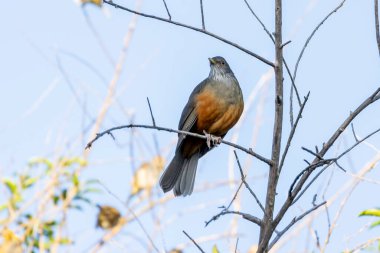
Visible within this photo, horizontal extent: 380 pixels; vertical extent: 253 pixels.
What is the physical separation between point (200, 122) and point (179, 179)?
0.57 m

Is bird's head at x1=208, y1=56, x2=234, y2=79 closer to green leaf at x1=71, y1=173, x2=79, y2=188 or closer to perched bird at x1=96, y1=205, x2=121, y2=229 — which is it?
perched bird at x1=96, y1=205, x2=121, y2=229

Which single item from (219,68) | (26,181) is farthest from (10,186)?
(219,68)

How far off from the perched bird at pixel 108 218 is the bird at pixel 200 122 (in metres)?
0.67

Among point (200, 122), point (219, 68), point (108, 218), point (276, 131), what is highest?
point (219, 68)

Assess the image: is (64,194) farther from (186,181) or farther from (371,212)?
(371,212)

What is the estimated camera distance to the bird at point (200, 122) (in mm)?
6699

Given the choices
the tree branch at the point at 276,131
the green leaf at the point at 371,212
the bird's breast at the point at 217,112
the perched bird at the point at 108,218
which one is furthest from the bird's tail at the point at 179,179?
the tree branch at the point at 276,131

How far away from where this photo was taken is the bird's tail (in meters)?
6.66

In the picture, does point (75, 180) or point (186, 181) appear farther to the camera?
point (186, 181)

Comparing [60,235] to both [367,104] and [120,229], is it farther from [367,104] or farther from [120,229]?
[367,104]

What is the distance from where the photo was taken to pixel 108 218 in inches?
241

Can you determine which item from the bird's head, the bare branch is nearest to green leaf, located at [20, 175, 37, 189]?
the bird's head

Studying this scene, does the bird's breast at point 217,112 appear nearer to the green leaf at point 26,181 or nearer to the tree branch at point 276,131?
the green leaf at point 26,181

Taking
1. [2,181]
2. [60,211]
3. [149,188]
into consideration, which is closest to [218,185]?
[149,188]
